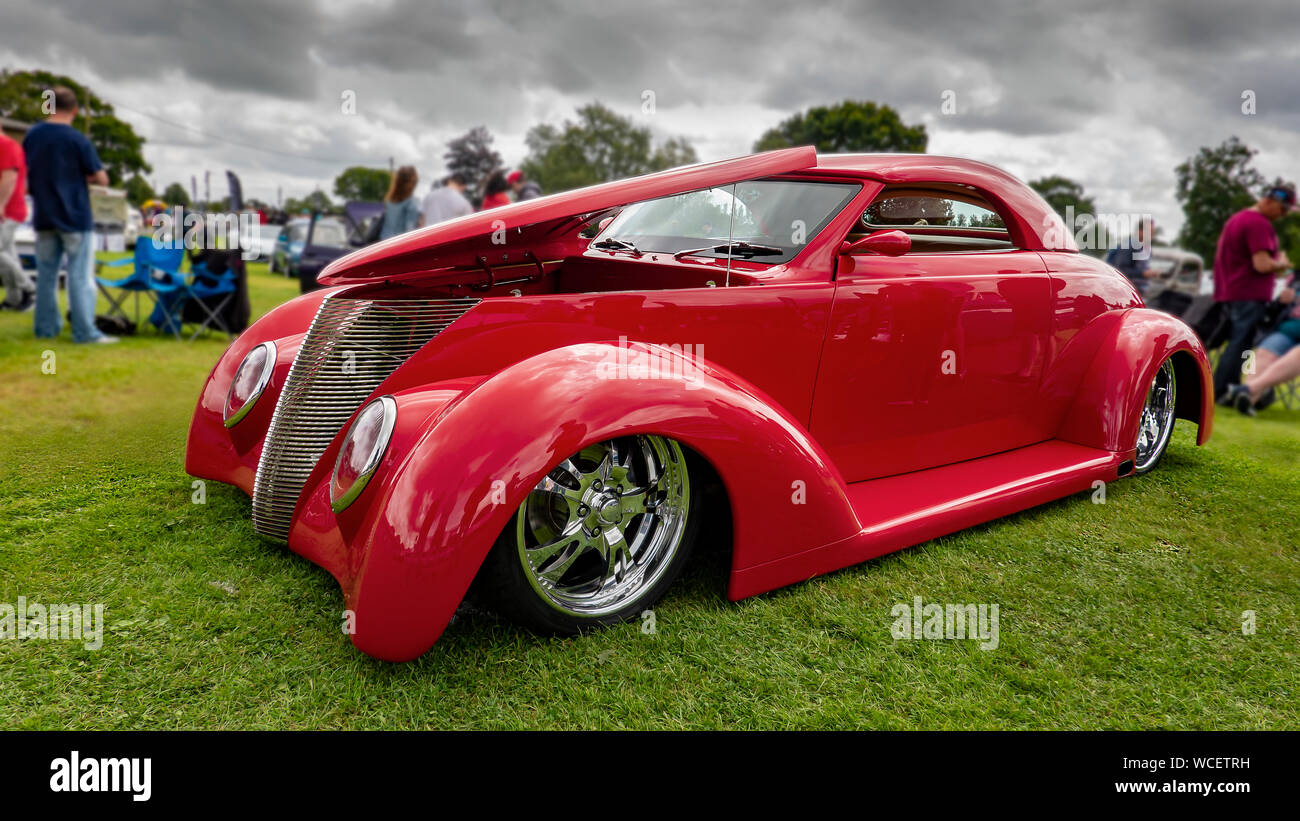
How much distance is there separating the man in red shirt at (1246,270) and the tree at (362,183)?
92791mm

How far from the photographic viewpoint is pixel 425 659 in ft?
6.93

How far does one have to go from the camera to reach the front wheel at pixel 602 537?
2.17 m

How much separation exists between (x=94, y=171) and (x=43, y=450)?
4.10m

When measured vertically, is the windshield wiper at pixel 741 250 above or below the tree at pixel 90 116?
below

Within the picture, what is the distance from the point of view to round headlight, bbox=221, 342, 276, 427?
2959 mm

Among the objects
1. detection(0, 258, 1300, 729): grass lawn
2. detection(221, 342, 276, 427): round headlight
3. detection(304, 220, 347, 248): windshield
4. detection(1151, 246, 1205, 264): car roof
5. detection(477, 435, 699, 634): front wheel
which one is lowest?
detection(0, 258, 1300, 729): grass lawn

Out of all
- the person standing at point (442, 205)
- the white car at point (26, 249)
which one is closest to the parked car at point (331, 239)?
the white car at point (26, 249)

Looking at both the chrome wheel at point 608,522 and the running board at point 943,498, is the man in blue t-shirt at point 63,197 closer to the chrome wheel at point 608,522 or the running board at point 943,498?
the chrome wheel at point 608,522

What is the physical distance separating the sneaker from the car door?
4.30m

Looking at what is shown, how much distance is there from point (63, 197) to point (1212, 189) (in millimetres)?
48573

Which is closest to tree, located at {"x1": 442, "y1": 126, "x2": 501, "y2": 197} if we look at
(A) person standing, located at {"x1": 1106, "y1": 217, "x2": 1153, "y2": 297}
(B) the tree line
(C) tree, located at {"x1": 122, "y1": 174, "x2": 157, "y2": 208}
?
(B) the tree line

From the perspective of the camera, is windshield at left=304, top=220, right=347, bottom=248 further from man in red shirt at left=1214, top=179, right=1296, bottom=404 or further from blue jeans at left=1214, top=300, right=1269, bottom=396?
blue jeans at left=1214, top=300, right=1269, bottom=396

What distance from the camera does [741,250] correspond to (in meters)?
2.90
